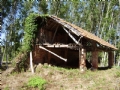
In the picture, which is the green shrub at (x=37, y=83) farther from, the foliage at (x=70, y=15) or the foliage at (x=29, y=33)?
the foliage at (x=70, y=15)

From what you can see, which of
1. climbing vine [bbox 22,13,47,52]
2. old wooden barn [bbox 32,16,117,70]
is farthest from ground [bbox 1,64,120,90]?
climbing vine [bbox 22,13,47,52]

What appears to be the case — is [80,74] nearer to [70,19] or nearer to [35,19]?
[35,19]

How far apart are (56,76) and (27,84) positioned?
2.46m

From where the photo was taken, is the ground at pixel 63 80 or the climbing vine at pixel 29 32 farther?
the climbing vine at pixel 29 32

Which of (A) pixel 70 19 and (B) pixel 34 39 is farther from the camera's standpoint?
(A) pixel 70 19

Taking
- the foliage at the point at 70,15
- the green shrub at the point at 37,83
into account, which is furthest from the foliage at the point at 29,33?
the foliage at the point at 70,15

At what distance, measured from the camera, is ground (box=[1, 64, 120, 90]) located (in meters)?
11.9

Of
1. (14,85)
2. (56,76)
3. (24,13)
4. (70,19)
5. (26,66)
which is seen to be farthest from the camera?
(70,19)

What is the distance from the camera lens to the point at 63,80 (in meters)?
13.4

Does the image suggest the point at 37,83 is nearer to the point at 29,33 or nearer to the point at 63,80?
the point at 63,80

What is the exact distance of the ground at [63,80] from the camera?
11916 millimetres

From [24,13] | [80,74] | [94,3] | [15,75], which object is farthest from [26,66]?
[94,3]

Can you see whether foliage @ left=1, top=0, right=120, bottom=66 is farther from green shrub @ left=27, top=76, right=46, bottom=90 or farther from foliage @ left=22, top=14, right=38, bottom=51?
green shrub @ left=27, top=76, right=46, bottom=90

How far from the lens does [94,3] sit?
34312mm
